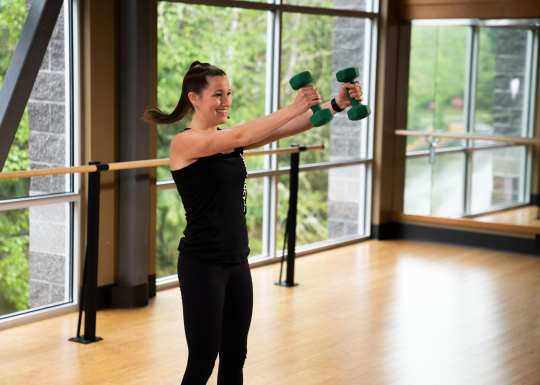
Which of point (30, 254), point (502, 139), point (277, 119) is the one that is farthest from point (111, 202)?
point (502, 139)

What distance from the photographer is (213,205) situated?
6.88ft

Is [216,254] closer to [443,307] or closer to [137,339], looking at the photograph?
[137,339]

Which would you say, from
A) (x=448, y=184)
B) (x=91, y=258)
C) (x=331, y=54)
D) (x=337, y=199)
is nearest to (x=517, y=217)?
(x=448, y=184)

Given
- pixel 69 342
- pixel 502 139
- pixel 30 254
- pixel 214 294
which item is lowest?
pixel 69 342

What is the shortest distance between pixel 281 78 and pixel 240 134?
3.92 metres

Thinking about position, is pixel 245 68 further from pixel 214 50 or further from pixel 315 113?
pixel 315 113

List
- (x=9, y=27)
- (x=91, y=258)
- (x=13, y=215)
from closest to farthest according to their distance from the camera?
(x=91, y=258)
(x=9, y=27)
(x=13, y=215)

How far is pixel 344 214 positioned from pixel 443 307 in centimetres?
223

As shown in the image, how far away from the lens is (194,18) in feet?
18.7

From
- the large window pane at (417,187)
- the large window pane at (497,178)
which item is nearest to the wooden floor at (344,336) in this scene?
the large window pane at (497,178)

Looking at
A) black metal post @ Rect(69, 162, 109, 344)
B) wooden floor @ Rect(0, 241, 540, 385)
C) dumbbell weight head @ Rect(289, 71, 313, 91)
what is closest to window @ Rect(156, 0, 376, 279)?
wooden floor @ Rect(0, 241, 540, 385)

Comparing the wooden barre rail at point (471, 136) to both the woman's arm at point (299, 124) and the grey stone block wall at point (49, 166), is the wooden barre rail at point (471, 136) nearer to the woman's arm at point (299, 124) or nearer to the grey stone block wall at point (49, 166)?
the grey stone block wall at point (49, 166)

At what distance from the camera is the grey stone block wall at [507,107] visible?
19.8ft

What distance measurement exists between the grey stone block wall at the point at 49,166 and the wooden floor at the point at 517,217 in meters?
3.74
